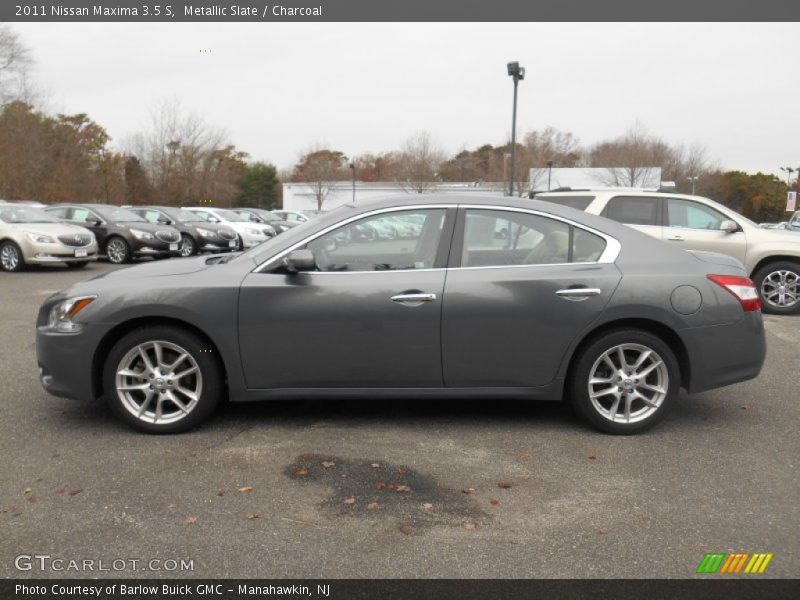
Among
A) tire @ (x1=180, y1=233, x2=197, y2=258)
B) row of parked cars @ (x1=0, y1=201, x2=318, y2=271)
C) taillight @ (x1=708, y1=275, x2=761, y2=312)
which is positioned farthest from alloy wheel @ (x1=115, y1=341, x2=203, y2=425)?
tire @ (x1=180, y1=233, x2=197, y2=258)

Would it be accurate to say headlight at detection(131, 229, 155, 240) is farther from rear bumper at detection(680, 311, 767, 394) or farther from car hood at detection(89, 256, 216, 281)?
rear bumper at detection(680, 311, 767, 394)

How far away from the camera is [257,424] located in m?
4.64

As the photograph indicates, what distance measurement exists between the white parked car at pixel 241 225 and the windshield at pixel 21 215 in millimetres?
6682

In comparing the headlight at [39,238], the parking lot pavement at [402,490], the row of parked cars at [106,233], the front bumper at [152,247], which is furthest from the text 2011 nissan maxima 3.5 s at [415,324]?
the front bumper at [152,247]

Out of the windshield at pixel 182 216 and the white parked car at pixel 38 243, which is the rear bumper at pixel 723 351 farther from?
the windshield at pixel 182 216

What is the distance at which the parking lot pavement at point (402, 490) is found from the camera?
9.70 ft

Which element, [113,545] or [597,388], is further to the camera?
[597,388]

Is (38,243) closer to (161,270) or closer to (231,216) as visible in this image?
(231,216)

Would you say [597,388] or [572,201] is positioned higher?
[572,201]

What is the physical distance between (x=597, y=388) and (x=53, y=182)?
142ft

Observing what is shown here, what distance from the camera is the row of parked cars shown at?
564 inches
